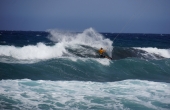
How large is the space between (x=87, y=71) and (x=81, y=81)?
3.14 m

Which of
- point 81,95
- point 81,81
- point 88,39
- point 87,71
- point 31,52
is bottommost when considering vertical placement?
point 81,95

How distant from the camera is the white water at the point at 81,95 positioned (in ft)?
26.9

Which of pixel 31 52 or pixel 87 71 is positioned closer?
pixel 87 71

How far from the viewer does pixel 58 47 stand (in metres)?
22.3

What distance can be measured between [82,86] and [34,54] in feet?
34.1

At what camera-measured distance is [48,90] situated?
33.0 feet

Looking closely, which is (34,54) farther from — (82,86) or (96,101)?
(96,101)

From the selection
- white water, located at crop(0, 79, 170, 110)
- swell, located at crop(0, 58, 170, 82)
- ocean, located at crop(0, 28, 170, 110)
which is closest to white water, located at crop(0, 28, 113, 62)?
ocean, located at crop(0, 28, 170, 110)

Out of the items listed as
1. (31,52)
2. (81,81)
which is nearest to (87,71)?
(81,81)

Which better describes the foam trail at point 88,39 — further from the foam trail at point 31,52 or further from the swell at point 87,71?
the swell at point 87,71

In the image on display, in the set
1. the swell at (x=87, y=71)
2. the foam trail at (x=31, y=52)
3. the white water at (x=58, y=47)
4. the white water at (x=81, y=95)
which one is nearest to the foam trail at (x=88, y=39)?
the white water at (x=58, y=47)

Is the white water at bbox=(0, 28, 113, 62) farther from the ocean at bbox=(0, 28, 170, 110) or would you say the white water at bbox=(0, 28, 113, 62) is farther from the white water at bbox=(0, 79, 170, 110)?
the white water at bbox=(0, 79, 170, 110)

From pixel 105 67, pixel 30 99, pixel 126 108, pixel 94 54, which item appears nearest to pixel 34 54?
pixel 94 54

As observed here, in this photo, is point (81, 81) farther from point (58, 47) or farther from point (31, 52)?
point (58, 47)
